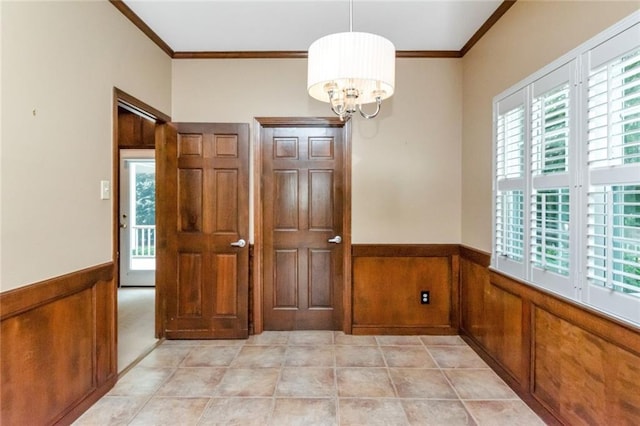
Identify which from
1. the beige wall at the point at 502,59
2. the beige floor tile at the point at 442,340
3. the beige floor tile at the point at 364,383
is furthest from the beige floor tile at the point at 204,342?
the beige wall at the point at 502,59

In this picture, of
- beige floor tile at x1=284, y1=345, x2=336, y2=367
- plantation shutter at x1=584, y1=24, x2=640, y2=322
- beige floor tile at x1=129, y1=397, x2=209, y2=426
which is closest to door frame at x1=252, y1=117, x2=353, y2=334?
beige floor tile at x1=284, y1=345, x2=336, y2=367

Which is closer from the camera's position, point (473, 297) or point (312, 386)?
point (312, 386)

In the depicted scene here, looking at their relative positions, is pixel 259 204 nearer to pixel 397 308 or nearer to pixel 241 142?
pixel 241 142

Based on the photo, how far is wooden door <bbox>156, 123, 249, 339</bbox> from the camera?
3.28 meters

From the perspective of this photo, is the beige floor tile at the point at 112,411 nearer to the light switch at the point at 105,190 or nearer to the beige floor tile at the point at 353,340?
the light switch at the point at 105,190

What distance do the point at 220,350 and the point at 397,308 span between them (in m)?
1.69

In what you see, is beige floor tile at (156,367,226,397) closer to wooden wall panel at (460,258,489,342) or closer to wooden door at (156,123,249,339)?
wooden door at (156,123,249,339)

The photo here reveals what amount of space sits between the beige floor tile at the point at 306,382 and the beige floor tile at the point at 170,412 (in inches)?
20.6

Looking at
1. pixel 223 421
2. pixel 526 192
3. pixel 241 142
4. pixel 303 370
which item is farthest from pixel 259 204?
pixel 526 192

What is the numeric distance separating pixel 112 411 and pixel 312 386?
127cm

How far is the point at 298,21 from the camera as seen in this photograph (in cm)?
275

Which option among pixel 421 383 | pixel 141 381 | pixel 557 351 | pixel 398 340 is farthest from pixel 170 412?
pixel 557 351

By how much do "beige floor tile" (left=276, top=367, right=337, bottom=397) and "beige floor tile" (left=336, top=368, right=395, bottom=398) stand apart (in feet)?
0.23

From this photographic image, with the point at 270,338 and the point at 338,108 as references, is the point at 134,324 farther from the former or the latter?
the point at 338,108
